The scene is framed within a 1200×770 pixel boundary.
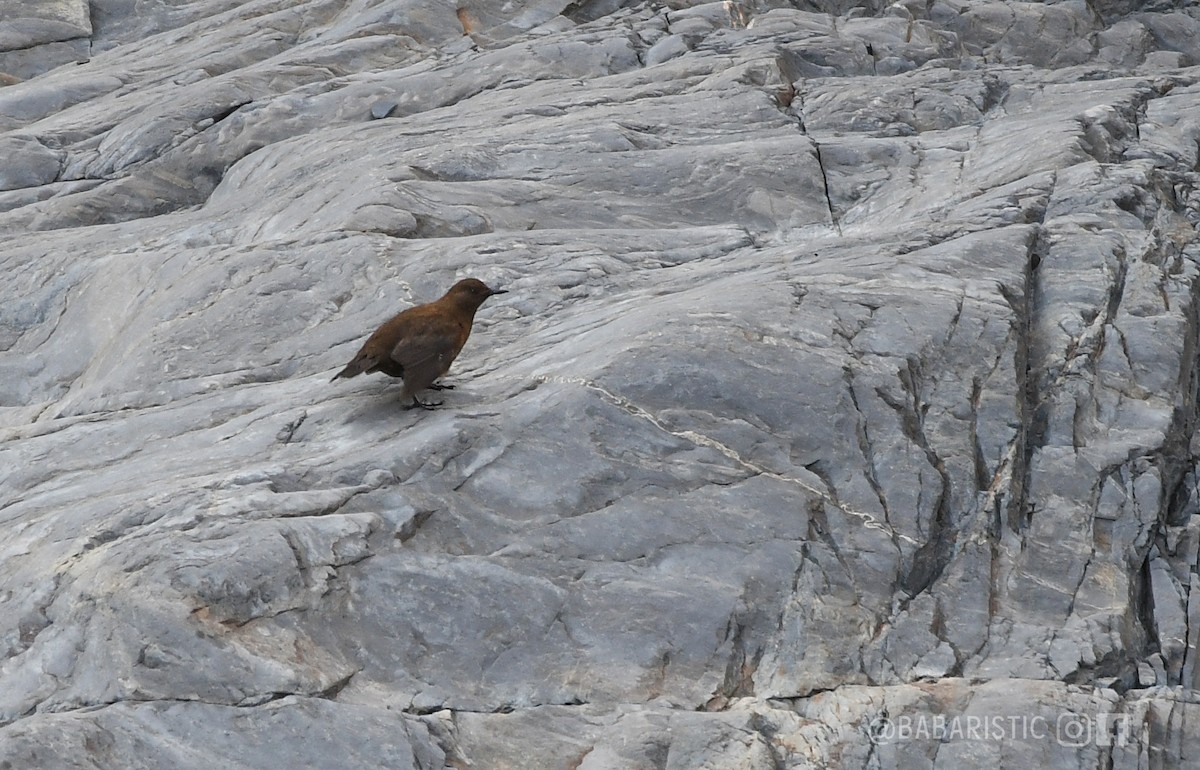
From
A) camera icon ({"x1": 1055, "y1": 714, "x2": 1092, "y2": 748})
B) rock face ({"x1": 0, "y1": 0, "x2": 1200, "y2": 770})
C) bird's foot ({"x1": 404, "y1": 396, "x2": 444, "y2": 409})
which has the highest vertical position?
bird's foot ({"x1": 404, "y1": 396, "x2": 444, "y2": 409})

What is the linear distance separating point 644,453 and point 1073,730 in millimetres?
3036

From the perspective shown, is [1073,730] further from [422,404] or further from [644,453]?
[422,404]

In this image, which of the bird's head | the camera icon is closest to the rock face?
the camera icon

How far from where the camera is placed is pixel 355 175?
14.4 metres

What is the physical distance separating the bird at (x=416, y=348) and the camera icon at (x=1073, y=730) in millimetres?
4398

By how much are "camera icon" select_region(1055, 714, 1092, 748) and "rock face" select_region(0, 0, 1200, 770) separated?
16mm

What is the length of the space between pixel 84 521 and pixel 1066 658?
5971 millimetres

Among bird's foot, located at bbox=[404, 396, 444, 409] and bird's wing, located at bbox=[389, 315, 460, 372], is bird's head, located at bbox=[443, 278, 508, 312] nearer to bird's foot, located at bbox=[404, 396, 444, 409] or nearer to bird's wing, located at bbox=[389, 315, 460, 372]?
bird's wing, located at bbox=[389, 315, 460, 372]

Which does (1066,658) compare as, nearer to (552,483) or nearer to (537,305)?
(552,483)

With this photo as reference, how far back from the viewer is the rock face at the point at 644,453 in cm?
685

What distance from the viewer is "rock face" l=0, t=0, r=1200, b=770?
6848mm

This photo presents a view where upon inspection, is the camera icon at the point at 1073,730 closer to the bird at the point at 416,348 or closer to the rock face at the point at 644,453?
the rock face at the point at 644,453

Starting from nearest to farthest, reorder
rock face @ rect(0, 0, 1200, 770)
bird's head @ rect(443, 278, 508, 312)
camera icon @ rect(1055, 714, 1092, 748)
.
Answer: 1. rock face @ rect(0, 0, 1200, 770)
2. camera icon @ rect(1055, 714, 1092, 748)
3. bird's head @ rect(443, 278, 508, 312)

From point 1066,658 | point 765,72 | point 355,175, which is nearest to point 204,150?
point 355,175
